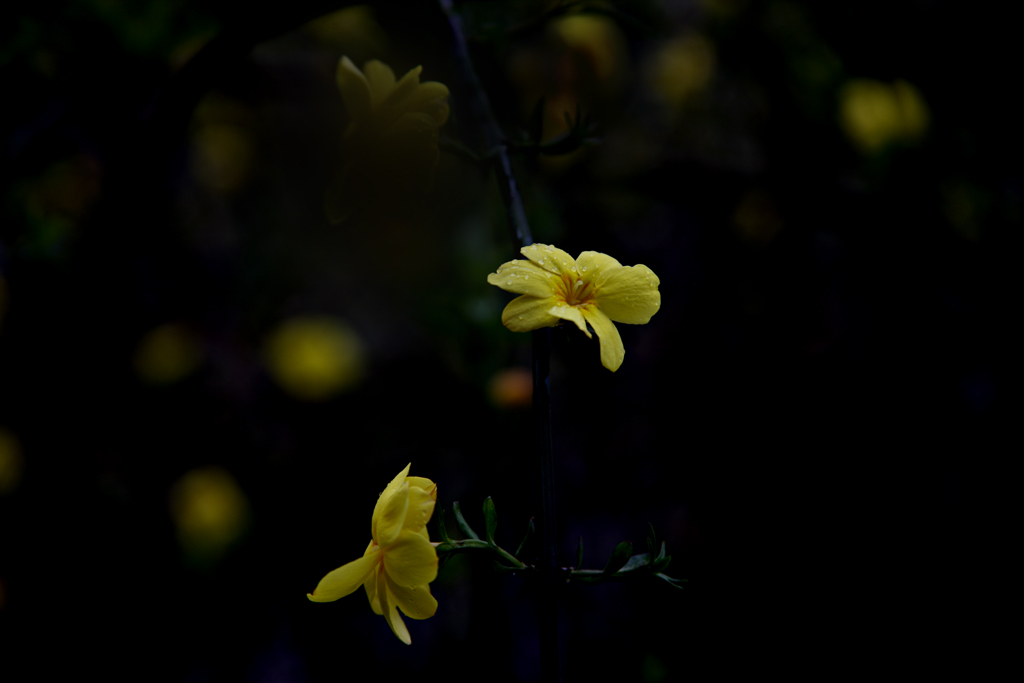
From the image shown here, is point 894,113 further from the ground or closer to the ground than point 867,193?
further from the ground

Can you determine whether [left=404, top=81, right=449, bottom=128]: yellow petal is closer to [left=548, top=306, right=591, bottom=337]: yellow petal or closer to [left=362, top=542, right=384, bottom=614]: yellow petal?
[left=548, top=306, right=591, bottom=337]: yellow petal

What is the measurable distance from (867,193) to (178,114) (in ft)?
4.87

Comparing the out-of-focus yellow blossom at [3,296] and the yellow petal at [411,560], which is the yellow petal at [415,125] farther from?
the out-of-focus yellow blossom at [3,296]

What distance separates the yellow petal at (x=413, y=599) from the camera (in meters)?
0.32

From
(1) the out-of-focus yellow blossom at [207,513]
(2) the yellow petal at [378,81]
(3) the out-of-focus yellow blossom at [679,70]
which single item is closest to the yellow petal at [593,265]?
(2) the yellow petal at [378,81]

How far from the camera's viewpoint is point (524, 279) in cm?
32

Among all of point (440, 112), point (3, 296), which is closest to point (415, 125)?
point (440, 112)

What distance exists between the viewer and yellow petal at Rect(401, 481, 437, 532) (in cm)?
33

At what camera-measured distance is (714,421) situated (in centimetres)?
121

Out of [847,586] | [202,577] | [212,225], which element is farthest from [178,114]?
[847,586]

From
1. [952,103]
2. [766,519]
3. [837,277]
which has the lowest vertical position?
[766,519]

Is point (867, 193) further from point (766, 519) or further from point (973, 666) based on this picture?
point (973, 666)

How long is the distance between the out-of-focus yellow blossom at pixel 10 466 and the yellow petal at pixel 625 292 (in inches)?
40.2

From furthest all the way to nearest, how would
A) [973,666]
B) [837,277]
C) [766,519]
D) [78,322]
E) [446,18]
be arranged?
[837,277] < [766,519] < [973,666] < [78,322] < [446,18]
